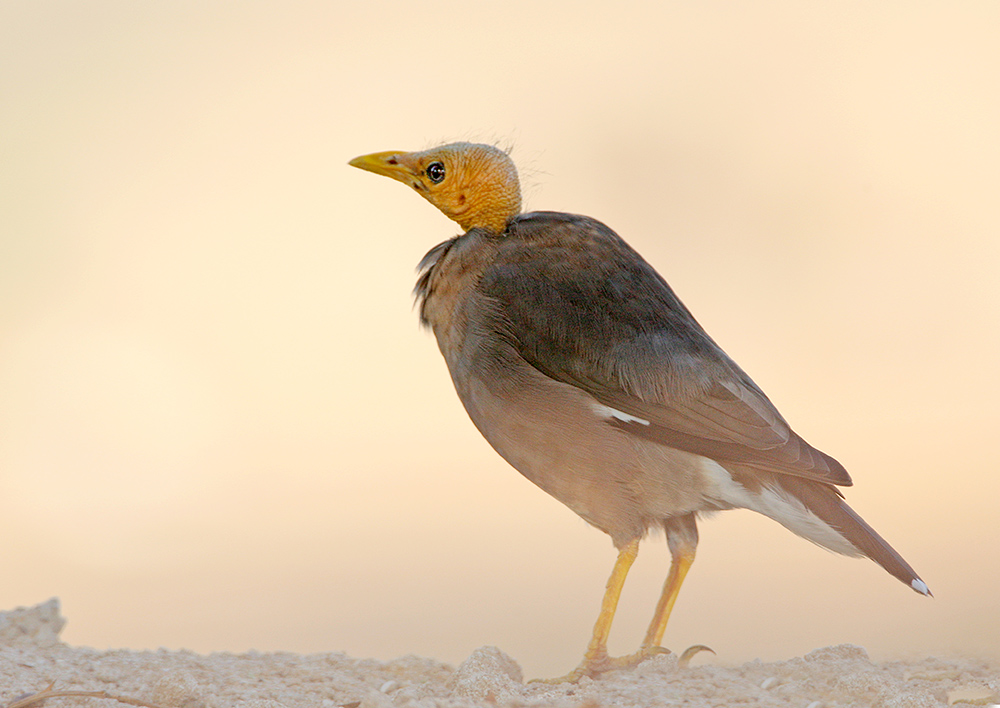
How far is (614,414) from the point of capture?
433 centimetres

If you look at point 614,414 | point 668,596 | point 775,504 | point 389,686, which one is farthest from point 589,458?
point 389,686

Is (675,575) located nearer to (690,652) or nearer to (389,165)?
(690,652)

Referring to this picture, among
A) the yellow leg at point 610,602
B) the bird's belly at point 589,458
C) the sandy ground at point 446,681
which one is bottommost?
the sandy ground at point 446,681

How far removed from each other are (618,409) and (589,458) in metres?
0.26

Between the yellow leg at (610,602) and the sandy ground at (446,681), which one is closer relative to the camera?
the sandy ground at (446,681)

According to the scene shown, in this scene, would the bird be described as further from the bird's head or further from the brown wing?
the bird's head

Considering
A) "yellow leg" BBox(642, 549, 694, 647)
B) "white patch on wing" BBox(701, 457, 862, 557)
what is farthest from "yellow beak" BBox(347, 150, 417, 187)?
"yellow leg" BBox(642, 549, 694, 647)

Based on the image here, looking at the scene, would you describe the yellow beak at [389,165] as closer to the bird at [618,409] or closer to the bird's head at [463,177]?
the bird's head at [463,177]

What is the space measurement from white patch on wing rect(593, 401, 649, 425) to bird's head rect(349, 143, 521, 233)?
119 centimetres

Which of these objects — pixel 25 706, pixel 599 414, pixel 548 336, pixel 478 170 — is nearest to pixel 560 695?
pixel 599 414

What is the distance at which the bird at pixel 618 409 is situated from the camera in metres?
4.23

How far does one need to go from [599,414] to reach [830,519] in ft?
3.56

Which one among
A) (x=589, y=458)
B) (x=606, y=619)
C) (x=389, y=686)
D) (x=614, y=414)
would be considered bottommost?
(x=389, y=686)

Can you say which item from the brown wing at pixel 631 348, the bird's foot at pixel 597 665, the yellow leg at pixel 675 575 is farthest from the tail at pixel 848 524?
the bird's foot at pixel 597 665
